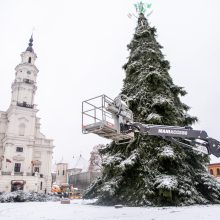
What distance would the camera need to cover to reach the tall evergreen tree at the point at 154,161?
47.9ft

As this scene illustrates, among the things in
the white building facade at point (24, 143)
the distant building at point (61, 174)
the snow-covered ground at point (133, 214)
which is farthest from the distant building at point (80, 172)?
the snow-covered ground at point (133, 214)

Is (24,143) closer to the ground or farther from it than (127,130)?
farther from it

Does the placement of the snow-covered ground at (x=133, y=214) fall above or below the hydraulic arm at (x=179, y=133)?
below

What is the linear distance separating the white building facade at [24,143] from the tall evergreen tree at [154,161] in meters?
33.7

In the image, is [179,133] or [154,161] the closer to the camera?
[179,133]

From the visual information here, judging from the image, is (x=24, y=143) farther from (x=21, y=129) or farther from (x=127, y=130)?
(x=127, y=130)

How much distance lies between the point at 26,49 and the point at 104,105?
6185 cm

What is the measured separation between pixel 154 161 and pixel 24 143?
4217 cm

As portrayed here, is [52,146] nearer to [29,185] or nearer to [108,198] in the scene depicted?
[29,185]

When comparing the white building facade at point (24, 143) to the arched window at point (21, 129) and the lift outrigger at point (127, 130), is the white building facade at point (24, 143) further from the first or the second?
the lift outrigger at point (127, 130)

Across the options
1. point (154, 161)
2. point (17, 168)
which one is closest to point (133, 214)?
point (154, 161)

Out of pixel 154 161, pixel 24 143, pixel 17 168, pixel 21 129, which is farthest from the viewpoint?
pixel 21 129

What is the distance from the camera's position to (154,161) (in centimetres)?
1541

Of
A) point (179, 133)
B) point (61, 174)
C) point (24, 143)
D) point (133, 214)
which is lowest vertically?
point (133, 214)
